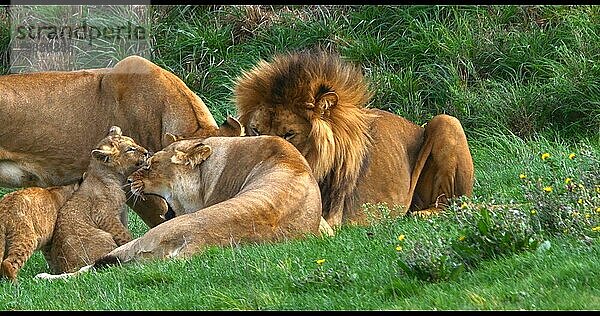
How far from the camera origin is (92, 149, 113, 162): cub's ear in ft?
30.4

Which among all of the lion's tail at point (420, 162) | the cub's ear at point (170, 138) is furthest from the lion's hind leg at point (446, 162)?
the cub's ear at point (170, 138)

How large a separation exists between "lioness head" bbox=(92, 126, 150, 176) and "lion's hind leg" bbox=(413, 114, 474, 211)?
2471 mm

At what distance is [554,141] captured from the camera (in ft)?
45.6

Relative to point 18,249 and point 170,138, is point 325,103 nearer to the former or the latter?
point 170,138

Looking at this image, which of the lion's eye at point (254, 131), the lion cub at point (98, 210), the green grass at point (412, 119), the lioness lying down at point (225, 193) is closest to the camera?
the green grass at point (412, 119)

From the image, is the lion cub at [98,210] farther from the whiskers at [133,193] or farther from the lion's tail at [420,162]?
the lion's tail at [420,162]

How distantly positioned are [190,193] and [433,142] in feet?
8.04

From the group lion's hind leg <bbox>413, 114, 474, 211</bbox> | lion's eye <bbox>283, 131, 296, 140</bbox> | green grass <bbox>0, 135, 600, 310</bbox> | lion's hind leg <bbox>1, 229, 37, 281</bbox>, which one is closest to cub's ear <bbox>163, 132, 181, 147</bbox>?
lion's eye <bbox>283, 131, 296, 140</bbox>

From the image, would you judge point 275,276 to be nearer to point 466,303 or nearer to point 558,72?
point 466,303

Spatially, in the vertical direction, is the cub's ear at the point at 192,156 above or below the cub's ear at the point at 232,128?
below

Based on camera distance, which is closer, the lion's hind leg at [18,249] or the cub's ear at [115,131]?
the lion's hind leg at [18,249]

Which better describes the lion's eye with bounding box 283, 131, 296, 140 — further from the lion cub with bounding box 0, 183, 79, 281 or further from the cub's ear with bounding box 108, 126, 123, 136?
the lion cub with bounding box 0, 183, 79, 281

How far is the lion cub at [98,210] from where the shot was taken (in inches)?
340

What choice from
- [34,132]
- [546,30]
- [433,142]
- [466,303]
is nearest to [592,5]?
[546,30]
